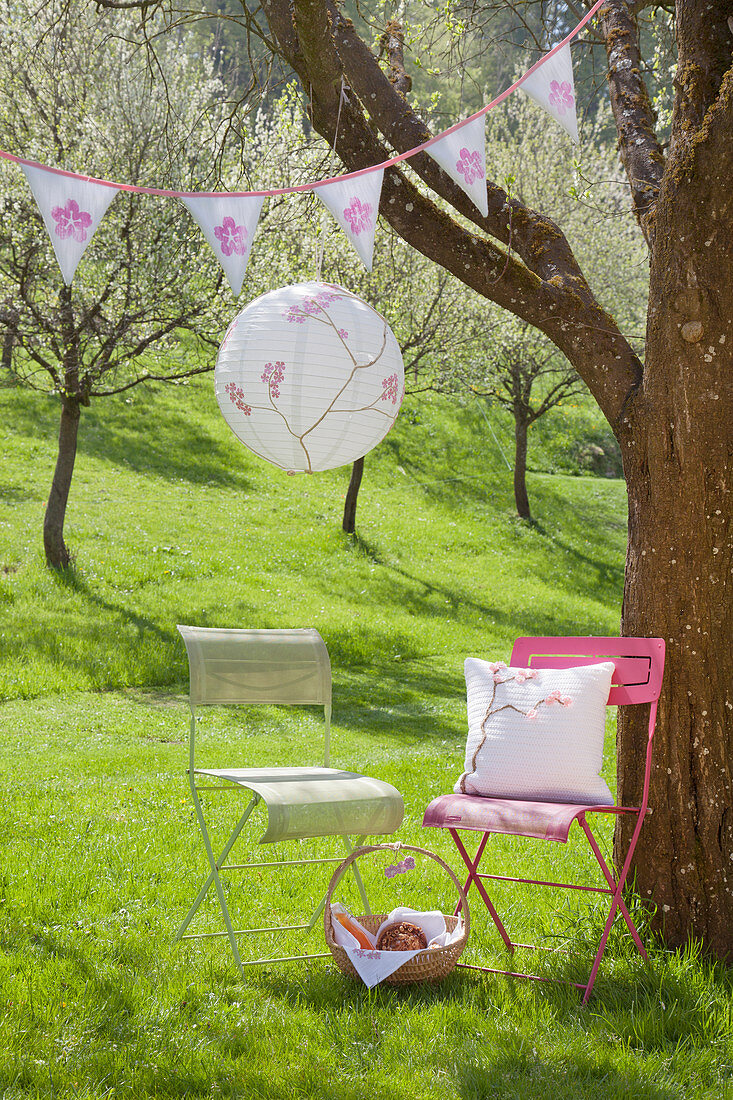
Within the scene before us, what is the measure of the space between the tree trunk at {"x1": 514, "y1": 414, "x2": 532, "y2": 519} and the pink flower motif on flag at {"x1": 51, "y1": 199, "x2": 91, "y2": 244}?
12.3 meters

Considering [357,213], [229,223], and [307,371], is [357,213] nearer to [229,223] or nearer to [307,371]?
[229,223]

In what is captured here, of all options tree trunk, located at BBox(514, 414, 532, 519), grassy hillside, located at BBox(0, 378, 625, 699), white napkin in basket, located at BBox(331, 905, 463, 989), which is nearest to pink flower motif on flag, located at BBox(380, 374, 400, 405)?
white napkin in basket, located at BBox(331, 905, 463, 989)

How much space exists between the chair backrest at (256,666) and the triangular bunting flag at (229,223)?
4.22ft

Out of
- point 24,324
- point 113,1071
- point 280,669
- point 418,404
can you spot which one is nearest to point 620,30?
point 280,669

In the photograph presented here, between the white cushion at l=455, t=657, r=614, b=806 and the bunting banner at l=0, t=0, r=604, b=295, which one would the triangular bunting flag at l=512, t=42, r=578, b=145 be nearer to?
the bunting banner at l=0, t=0, r=604, b=295

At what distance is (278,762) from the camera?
5.77 metres

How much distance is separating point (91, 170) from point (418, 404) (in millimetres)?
10817

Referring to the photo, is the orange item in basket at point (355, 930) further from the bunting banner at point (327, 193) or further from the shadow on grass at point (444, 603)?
the shadow on grass at point (444, 603)

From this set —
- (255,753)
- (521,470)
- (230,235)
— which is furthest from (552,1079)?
(521,470)

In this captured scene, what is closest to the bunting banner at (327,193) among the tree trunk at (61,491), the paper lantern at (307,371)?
the paper lantern at (307,371)

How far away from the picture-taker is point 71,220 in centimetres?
301

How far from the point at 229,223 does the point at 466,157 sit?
86 cm

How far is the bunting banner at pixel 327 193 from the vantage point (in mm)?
2951

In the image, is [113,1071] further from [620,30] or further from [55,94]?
[55,94]
